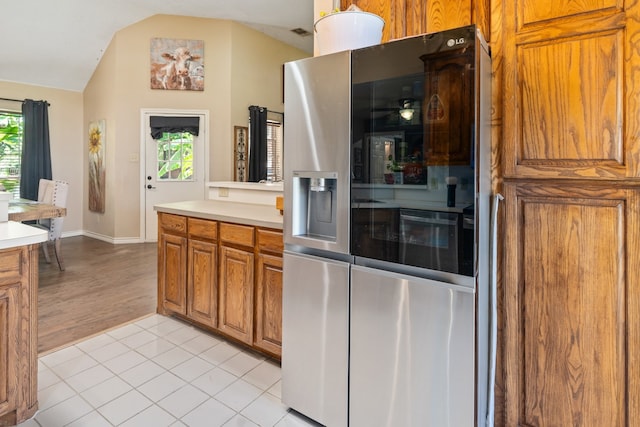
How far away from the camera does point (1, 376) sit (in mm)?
1610

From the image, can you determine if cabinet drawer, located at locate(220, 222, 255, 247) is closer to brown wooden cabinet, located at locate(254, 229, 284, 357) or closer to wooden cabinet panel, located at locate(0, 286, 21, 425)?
brown wooden cabinet, located at locate(254, 229, 284, 357)

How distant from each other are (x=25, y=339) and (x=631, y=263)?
248cm

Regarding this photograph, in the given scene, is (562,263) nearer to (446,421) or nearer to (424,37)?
(446,421)

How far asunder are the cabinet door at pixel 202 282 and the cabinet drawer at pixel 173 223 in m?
0.14

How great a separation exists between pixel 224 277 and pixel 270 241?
50 cm

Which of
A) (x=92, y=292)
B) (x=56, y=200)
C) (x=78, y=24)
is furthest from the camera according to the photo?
(x=78, y=24)

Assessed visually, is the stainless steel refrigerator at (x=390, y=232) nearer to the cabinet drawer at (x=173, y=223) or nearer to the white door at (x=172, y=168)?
the cabinet drawer at (x=173, y=223)

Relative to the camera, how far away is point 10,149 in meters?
5.73

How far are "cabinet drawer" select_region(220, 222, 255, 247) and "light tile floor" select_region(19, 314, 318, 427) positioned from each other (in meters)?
0.73

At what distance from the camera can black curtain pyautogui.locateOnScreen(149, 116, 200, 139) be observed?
5664mm

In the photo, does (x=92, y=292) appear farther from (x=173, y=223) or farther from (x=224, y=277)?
(x=224, y=277)

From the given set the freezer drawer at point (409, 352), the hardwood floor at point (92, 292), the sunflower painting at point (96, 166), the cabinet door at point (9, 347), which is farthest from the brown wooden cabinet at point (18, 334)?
the sunflower painting at point (96, 166)

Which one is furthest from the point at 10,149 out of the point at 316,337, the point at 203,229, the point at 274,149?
the point at 316,337

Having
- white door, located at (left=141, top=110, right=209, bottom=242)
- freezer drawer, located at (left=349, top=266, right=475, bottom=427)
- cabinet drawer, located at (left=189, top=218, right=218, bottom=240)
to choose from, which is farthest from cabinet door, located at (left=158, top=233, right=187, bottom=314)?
white door, located at (left=141, top=110, right=209, bottom=242)
